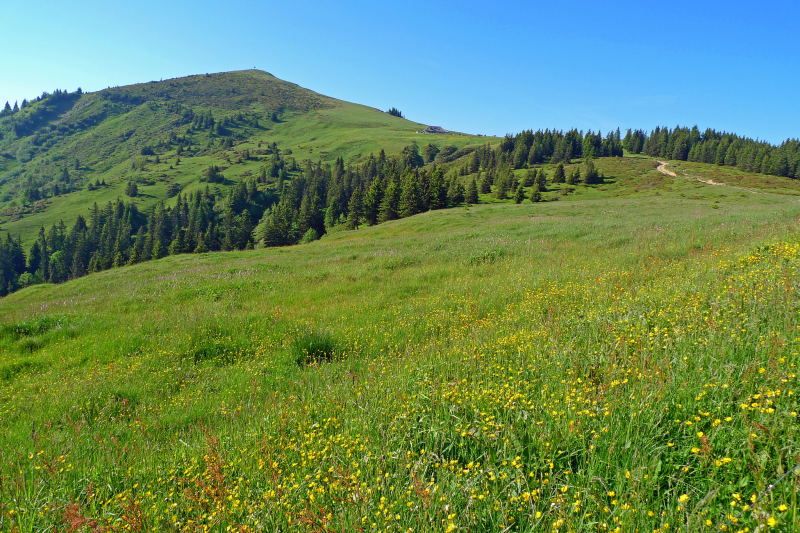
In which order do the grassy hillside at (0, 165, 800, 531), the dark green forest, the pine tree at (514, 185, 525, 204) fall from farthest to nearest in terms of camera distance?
1. the dark green forest
2. the pine tree at (514, 185, 525, 204)
3. the grassy hillside at (0, 165, 800, 531)

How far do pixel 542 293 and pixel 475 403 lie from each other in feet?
17.8

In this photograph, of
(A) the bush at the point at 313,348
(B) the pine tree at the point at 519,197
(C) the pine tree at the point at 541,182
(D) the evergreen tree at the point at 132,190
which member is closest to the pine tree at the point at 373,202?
(B) the pine tree at the point at 519,197

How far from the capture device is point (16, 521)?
2.92 meters

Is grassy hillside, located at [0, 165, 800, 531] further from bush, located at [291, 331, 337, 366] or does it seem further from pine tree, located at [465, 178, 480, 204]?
pine tree, located at [465, 178, 480, 204]

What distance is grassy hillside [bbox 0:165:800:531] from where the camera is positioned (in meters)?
2.42

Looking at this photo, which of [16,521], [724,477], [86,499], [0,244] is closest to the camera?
[724,477]

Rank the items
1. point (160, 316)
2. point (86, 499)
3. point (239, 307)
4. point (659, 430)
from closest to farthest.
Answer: point (659, 430), point (86, 499), point (160, 316), point (239, 307)

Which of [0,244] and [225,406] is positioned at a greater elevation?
[225,406]

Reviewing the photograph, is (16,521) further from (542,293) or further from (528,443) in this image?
(542,293)

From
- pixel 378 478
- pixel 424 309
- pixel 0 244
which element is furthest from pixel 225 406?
pixel 0 244

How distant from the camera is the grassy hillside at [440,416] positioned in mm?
2422

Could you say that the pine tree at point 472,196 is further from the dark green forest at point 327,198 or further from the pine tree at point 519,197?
the pine tree at point 519,197

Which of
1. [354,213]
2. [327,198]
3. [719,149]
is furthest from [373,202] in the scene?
[719,149]

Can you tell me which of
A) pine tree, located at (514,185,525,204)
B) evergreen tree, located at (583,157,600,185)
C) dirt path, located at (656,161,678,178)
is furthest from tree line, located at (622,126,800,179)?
pine tree, located at (514,185,525,204)
